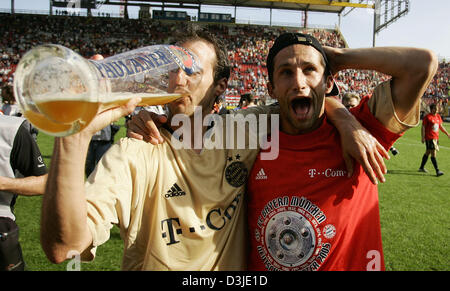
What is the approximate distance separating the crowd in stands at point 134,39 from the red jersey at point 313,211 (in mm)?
35746

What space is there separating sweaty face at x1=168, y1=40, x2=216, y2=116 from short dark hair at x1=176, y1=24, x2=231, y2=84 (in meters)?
0.03

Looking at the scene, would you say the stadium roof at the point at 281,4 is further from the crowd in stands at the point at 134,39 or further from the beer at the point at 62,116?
the beer at the point at 62,116

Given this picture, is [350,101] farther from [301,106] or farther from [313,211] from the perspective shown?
[313,211]

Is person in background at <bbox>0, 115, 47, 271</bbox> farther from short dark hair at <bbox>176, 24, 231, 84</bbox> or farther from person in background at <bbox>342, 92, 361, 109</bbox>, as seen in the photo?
person in background at <bbox>342, 92, 361, 109</bbox>

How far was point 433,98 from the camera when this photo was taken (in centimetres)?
4166

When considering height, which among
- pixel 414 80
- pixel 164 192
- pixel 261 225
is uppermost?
pixel 414 80

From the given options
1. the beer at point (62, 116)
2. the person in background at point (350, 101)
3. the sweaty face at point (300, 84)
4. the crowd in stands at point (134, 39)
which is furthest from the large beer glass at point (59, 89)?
the crowd in stands at point (134, 39)

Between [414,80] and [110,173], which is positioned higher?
[414,80]

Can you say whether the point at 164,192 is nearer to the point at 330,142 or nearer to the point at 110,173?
the point at 110,173

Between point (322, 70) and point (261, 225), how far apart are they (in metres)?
0.97

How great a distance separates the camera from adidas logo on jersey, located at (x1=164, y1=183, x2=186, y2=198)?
1.68 meters

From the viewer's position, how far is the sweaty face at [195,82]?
6.16 ft
